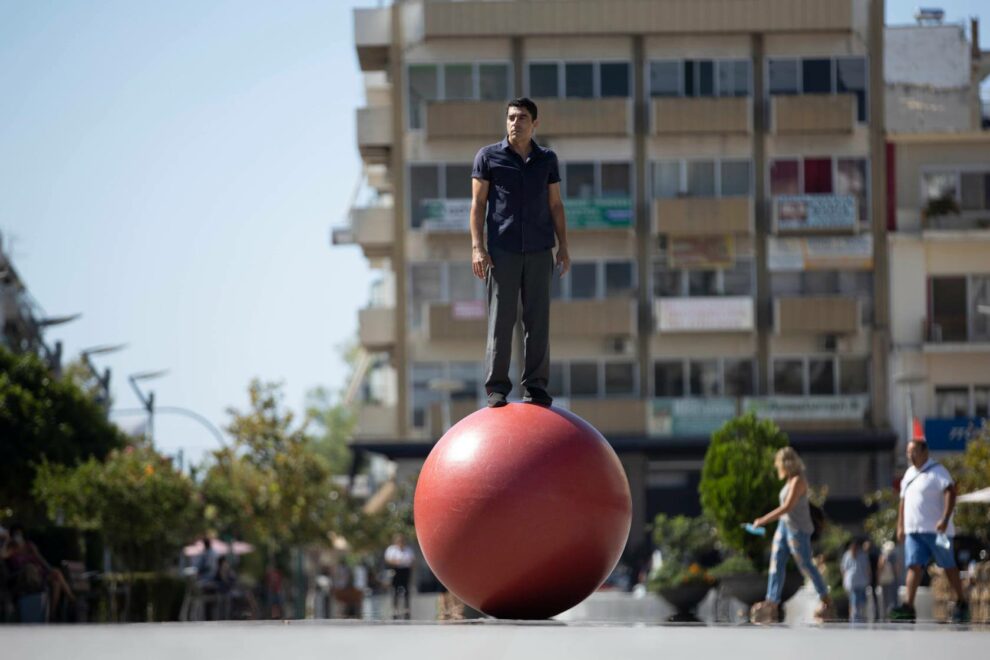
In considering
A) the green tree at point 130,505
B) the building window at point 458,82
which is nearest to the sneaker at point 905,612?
the green tree at point 130,505

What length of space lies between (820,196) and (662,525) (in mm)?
23009

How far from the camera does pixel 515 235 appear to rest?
12.2 m

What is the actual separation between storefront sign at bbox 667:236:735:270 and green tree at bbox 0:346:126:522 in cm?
1760

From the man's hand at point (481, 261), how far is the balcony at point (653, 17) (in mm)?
44947

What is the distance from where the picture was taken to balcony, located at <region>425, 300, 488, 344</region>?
5622 centimetres

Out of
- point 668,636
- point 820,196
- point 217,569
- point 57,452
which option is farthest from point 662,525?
point 668,636

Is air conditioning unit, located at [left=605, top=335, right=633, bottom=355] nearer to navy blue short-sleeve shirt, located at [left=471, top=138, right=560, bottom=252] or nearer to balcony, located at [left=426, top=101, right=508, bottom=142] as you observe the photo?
balcony, located at [left=426, top=101, right=508, bottom=142]

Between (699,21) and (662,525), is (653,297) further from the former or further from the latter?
(662,525)

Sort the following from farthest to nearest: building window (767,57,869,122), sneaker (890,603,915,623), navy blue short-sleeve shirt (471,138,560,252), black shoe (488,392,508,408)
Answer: building window (767,57,869,122), sneaker (890,603,915,623), navy blue short-sleeve shirt (471,138,560,252), black shoe (488,392,508,408)

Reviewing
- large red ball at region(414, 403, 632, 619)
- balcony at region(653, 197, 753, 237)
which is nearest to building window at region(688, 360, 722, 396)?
balcony at region(653, 197, 753, 237)

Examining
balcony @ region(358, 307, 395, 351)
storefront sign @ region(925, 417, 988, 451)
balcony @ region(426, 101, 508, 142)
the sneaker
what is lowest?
the sneaker

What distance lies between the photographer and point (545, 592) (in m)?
11.3

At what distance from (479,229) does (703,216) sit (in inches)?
1762

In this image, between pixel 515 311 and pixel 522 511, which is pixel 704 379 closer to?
pixel 515 311
